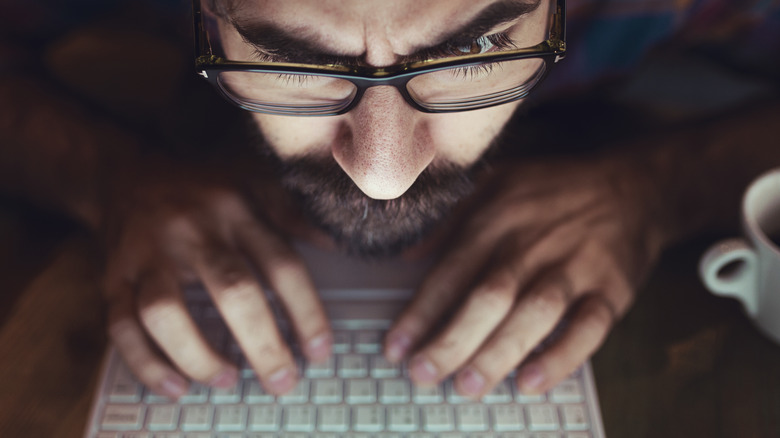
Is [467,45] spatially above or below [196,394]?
above

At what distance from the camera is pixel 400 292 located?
66cm

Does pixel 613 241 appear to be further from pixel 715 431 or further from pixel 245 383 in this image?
pixel 245 383

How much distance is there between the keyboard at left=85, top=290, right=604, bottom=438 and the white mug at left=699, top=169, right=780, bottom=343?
0.54ft

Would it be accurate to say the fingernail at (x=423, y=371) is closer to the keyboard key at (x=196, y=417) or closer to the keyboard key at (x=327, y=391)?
the keyboard key at (x=327, y=391)

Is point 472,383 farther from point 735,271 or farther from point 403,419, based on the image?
point 735,271

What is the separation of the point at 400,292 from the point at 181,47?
0.61 m

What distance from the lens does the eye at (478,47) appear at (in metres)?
0.48

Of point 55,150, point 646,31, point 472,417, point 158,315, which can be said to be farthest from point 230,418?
point 646,31

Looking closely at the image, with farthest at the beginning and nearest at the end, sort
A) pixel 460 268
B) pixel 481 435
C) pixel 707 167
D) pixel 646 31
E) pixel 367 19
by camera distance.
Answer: pixel 646 31
pixel 707 167
pixel 460 268
pixel 481 435
pixel 367 19

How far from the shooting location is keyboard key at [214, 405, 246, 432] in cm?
56

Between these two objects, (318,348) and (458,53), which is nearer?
(458,53)

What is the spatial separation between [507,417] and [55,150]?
701 mm

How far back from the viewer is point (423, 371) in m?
0.57

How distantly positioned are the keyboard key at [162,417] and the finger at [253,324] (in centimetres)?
9
